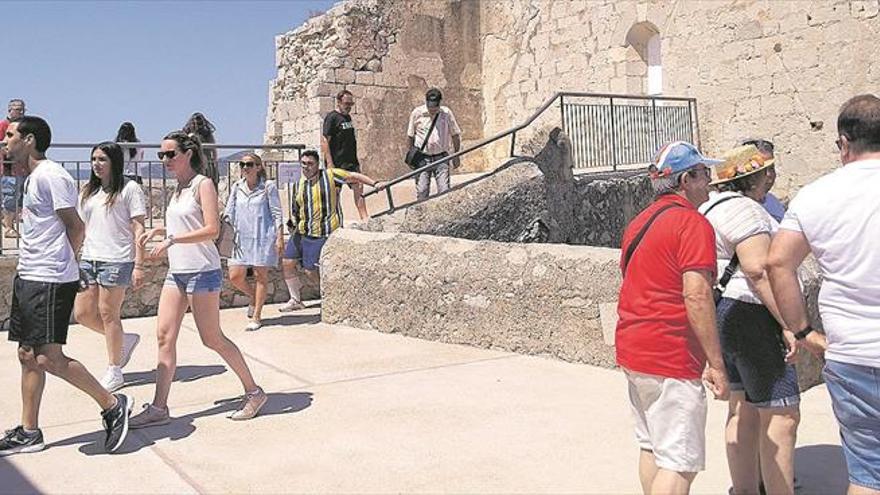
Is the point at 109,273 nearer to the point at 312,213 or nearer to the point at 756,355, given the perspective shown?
the point at 312,213

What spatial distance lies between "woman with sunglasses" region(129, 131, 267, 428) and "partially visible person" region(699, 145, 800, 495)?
270cm

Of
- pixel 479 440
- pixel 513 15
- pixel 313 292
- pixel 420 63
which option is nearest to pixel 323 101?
pixel 420 63

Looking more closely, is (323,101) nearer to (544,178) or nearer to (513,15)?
(513,15)

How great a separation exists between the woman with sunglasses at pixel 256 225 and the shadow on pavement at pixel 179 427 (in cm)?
254

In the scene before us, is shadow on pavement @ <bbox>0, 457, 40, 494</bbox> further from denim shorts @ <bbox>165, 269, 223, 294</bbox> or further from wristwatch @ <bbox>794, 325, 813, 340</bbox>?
wristwatch @ <bbox>794, 325, 813, 340</bbox>

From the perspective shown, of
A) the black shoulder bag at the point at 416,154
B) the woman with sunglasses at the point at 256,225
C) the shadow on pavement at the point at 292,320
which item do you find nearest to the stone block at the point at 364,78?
the black shoulder bag at the point at 416,154

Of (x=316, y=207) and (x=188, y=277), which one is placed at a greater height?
(x=316, y=207)

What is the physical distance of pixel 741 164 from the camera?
3396 millimetres

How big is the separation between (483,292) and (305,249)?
2492 millimetres

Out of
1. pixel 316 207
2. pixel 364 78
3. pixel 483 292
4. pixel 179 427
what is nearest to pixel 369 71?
pixel 364 78

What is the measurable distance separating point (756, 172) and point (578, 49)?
501 inches

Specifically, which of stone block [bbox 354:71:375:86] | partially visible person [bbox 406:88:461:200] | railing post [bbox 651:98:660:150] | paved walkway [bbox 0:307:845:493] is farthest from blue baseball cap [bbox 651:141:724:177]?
stone block [bbox 354:71:375:86]

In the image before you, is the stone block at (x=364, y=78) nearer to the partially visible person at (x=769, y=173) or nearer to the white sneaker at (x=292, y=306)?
the white sneaker at (x=292, y=306)

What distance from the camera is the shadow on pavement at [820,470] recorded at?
11.8 feet
